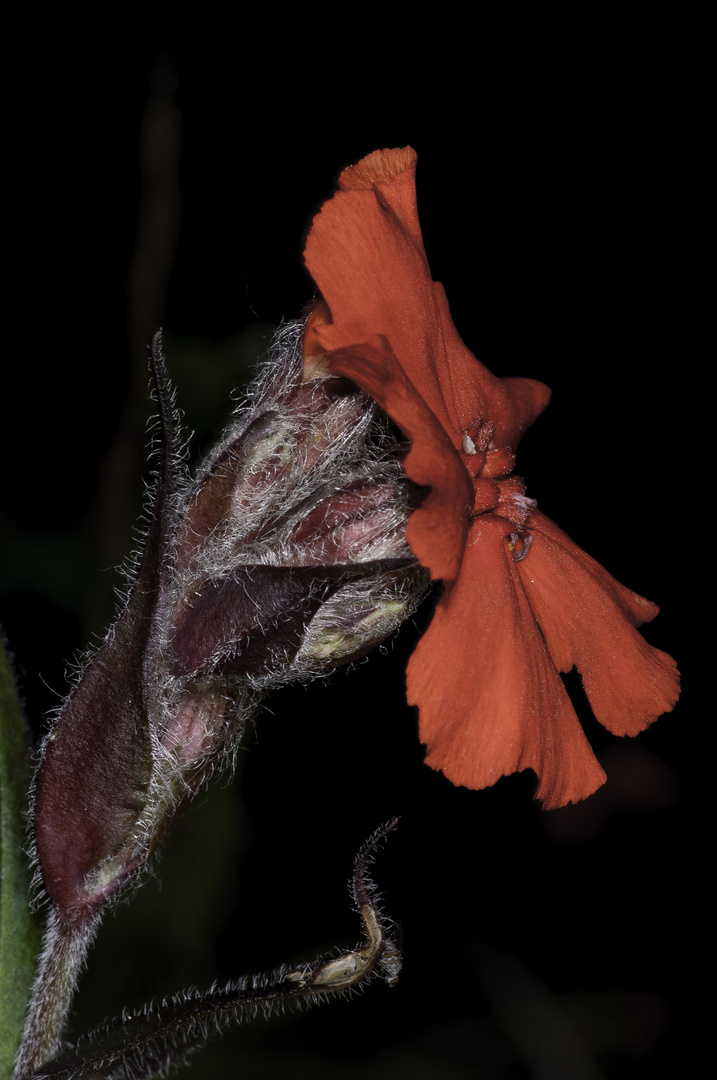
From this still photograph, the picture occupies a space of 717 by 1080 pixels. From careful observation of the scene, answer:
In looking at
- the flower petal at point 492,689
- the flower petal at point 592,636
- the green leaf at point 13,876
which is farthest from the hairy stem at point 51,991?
the flower petal at point 592,636

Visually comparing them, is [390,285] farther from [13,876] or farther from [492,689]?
[13,876]

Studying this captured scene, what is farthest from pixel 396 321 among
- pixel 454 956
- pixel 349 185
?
pixel 454 956

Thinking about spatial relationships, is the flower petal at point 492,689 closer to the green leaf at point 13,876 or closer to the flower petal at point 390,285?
the flower petal at point 390,285

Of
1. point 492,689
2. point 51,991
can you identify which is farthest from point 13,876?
point 492,689

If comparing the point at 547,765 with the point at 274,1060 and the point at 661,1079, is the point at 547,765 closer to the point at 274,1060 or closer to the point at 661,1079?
the point at 274,1060

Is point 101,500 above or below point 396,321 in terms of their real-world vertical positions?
below

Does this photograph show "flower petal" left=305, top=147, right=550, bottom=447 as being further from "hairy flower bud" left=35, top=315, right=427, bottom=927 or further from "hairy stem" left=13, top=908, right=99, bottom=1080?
"hairy stem" left=13, top=908, right=99, bottom=1080

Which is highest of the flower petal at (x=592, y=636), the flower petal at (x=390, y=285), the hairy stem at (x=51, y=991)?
the flower petal at (x=390, y=285)
